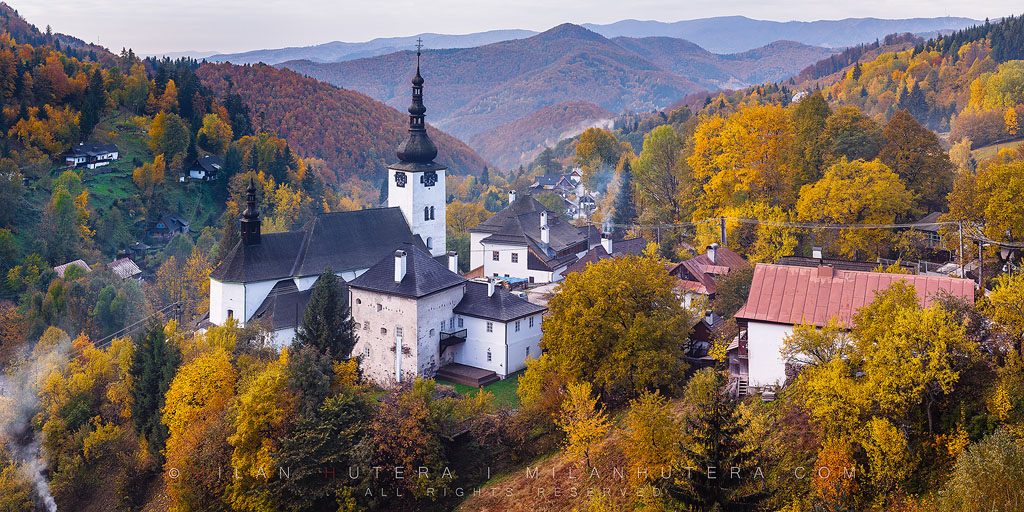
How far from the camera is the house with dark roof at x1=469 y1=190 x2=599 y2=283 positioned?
56.4m

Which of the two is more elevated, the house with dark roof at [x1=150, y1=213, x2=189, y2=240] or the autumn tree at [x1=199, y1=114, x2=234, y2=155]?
the autumn tree at [x1=199, y1=114, x2=234, y2=155]

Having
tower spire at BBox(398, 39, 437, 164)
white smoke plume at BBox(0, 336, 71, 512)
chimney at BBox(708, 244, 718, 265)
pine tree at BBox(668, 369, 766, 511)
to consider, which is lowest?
white smoke plume at BBox(0, 336, 71, 512)

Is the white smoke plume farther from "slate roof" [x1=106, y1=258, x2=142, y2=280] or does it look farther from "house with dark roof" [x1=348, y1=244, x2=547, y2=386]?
"slate roof" [x1=106, y1=258, x2=142, y2=280]

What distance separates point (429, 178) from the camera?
53.4 metres

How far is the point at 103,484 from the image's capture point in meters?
39.6

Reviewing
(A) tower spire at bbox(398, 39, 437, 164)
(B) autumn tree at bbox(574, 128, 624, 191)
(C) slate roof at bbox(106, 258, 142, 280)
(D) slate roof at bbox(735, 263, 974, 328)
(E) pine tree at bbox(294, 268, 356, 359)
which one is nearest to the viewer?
(D) slate roof at bbox(735, 263, 974, 328)

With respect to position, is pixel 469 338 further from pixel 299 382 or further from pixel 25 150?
pixel 25 150

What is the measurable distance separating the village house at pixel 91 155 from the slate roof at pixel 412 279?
61433 millimetres

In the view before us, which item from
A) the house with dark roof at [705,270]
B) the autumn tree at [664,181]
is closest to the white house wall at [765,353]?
the house with dark roof at [705,270]

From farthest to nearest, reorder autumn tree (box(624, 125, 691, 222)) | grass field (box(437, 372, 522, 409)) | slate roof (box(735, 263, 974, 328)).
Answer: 1. autumn tree (box(624, 125, 691, 222))
2. grass field (box(437, 372, 522, 409))
3. slate roof (box(735, 263, 974, 328))

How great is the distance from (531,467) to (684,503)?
992 centimetres

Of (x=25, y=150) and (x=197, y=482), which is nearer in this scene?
(x=197, y=482)

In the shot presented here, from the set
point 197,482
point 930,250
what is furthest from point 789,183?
point 197,482

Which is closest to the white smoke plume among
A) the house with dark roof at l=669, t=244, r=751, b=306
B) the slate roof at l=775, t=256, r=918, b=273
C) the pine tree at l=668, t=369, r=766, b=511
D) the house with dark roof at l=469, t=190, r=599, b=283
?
the house with dark roof at l=469, t=190, r=599, b=283
